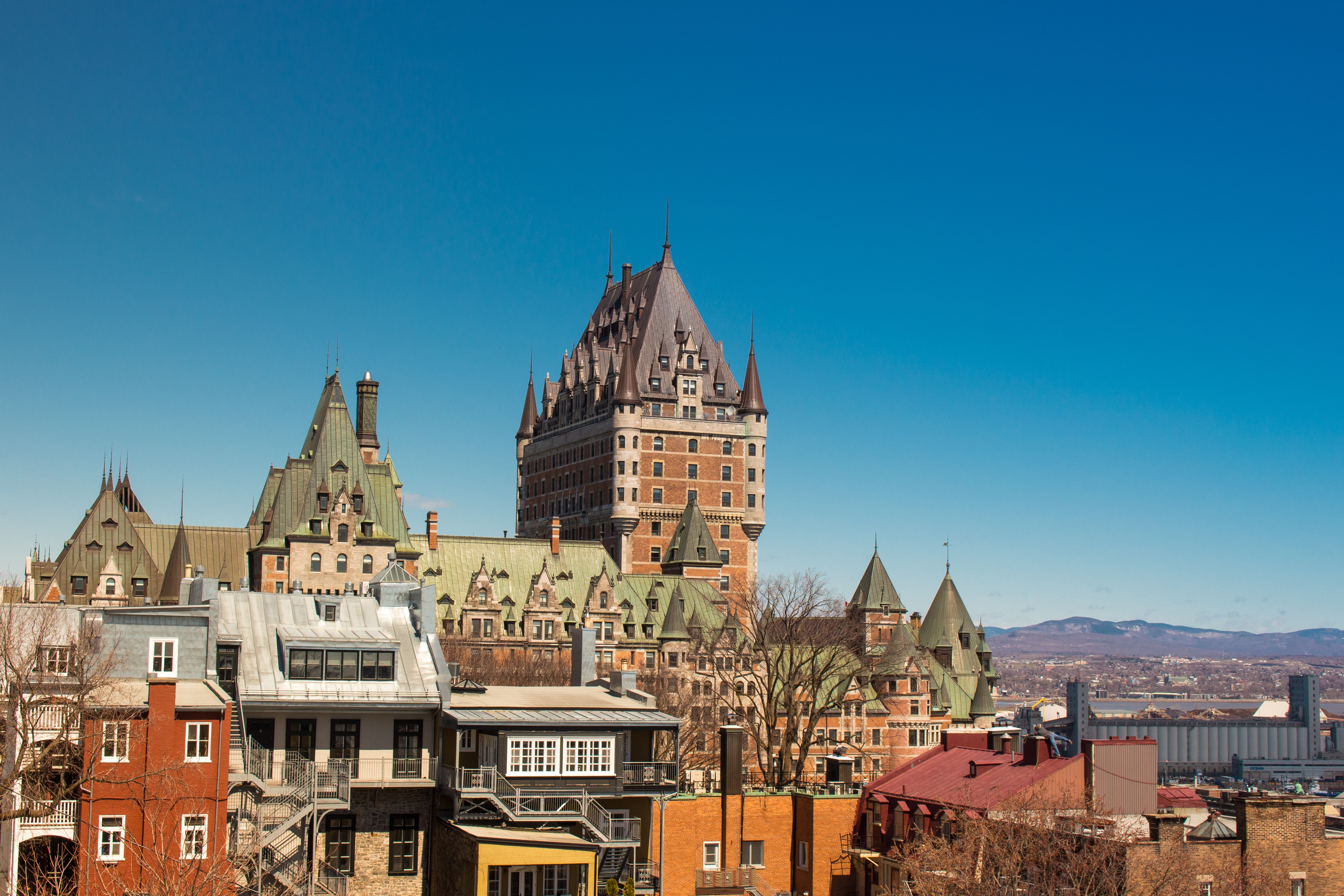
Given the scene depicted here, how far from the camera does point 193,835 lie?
4659cm

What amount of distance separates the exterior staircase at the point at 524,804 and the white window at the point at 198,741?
811 cm

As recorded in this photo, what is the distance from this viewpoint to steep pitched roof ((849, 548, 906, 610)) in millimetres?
137000

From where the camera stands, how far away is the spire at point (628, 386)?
6117 inches

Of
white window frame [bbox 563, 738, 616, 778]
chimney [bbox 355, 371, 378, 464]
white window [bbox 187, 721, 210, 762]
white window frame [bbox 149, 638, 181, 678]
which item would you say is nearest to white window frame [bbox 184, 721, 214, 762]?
white window [bbox 187, 721, 210, 762]

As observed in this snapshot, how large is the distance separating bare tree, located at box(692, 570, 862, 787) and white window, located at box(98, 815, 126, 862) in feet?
127

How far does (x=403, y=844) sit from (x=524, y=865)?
21.9 ft

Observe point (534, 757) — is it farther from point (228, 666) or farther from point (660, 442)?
point (660, 442)

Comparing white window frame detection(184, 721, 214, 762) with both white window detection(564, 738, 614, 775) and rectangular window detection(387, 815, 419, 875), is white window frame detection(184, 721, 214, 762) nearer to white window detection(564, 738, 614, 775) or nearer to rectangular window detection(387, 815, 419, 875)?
rectangular window detection(387, 815, 419, 875)

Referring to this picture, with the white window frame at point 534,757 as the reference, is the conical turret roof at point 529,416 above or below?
above

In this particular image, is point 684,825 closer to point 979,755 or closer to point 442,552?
point 979,755

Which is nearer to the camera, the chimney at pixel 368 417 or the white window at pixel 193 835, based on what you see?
the white window at pixel 193 835

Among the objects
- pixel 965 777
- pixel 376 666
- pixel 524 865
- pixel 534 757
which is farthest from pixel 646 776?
pixel 965 777

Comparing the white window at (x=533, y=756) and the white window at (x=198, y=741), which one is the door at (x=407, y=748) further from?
the white window at (x=198, y=741)

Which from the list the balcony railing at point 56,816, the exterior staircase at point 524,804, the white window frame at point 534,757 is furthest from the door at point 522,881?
the balcony railing at point 56,816
